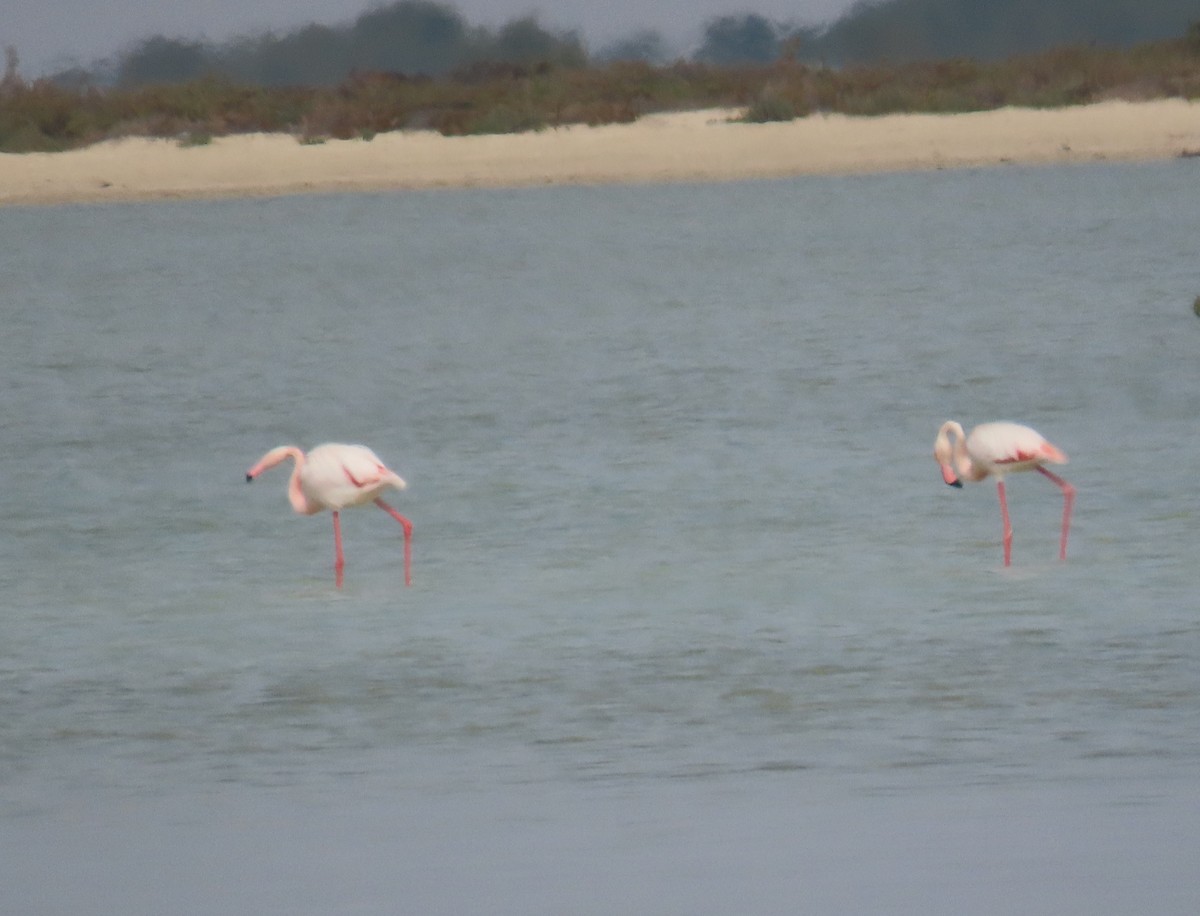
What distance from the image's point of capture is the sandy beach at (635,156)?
109 feet

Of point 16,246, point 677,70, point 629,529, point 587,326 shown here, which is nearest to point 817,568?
point 629,529

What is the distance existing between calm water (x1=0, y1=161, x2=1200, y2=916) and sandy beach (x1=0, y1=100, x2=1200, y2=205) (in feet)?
45.7

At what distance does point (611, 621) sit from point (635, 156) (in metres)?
26.2

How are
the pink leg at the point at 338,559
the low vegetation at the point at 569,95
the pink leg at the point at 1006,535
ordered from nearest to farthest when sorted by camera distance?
the pink leg at the point at 1006,535
the pink leg at the point at 338,559
the low vegetation at the point at 569,95

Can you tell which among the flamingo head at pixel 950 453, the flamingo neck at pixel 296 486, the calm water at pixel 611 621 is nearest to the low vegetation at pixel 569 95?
the calm water at pixel 611 621

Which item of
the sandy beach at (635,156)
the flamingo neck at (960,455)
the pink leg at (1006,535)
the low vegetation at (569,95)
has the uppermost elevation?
the low vegetation at (569,95)

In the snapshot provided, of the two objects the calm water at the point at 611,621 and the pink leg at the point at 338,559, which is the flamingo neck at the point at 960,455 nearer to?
the calm water at the point at 611,621

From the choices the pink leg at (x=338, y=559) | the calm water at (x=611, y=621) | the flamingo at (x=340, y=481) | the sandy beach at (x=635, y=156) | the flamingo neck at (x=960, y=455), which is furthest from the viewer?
the sandy beach at (x=635, y=156)

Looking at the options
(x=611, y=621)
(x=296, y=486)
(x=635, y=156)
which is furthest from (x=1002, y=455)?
(x=635, y=156)

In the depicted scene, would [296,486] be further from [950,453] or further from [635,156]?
[635,156]

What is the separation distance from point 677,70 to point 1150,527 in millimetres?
39056

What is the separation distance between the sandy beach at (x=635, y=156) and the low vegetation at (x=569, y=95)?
200cm

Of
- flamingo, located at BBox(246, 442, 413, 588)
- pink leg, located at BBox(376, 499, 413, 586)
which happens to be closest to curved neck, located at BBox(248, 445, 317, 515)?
flamingo, located at BBox(246, 442, 413, 588)

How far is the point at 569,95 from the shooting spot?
43.6 metres
